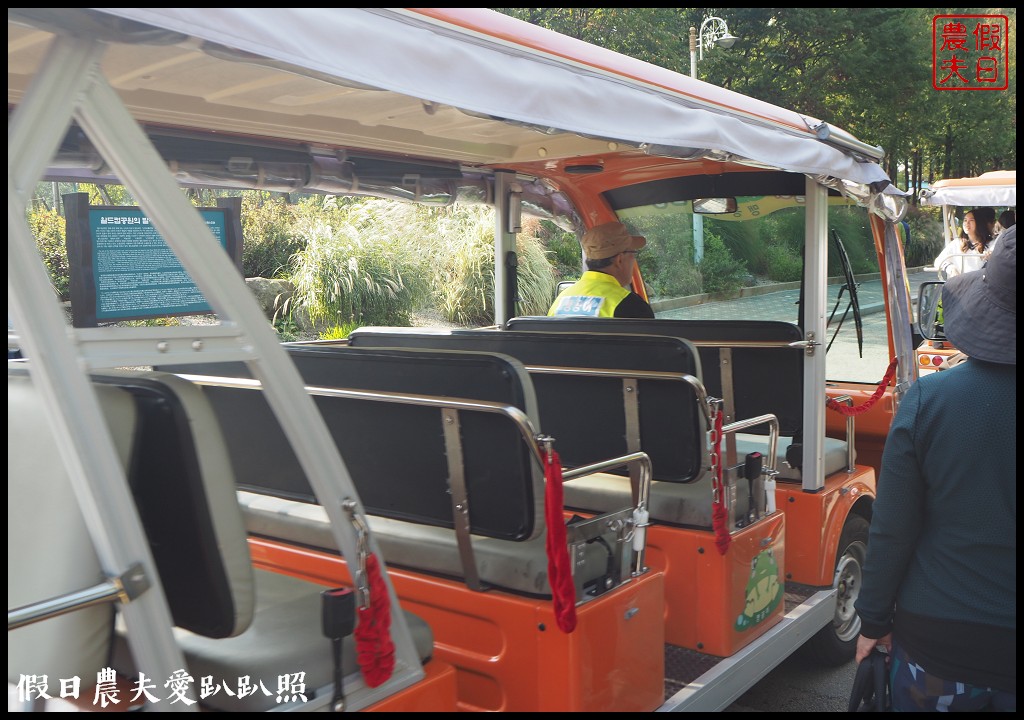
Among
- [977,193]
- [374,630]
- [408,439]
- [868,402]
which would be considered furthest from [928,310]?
[977,193]

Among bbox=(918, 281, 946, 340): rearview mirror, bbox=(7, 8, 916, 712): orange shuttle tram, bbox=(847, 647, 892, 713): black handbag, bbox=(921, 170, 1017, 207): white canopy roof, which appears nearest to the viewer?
bbox=(7, 8, 916, 712): orange shuttle tram

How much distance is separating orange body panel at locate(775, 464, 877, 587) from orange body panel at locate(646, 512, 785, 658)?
53cm

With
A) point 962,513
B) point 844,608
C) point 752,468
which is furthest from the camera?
point 844,608

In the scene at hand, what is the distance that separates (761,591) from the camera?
356 centimetres

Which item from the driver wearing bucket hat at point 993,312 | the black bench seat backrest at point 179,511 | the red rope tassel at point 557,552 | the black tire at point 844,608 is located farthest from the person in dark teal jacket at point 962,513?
the black tire at point 844,608

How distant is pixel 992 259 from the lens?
2.12m

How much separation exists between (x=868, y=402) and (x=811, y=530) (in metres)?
0.87

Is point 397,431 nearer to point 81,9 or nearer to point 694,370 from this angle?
point 694,370

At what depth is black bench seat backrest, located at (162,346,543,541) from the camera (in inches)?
106

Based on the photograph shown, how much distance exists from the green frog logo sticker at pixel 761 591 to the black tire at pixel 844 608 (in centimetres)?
56

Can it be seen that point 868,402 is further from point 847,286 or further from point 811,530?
point 811,530

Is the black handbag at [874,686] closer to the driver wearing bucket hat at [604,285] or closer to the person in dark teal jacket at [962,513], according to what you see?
the person in dark teal jacket at [962,513]

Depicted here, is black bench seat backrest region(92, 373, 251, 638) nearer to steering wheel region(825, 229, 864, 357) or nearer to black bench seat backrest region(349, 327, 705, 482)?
black bench seat backrest region(349, 327, 705, 482)

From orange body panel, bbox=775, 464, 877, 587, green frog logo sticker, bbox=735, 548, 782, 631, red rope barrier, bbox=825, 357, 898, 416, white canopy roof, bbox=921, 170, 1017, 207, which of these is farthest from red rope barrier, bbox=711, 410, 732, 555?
white canopy roof, bbox=921, 170, 1017, 207
